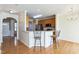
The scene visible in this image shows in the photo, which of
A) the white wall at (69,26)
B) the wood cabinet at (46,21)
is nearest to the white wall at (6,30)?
the wood cabinet at (46,21)

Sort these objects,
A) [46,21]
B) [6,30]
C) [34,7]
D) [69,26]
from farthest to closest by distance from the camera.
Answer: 1. [6,30]
2. [46,21]
3. [69,26]
4. [34,7]

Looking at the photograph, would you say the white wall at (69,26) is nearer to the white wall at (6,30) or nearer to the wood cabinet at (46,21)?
the wood cabinet at (46,21)

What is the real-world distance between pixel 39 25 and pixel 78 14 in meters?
2.74

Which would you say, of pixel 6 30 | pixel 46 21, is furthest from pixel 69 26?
pixel 6 30

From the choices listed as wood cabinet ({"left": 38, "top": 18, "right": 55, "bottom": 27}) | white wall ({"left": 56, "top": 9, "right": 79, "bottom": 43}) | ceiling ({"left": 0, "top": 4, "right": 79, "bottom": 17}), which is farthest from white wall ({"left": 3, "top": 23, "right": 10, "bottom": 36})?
ceiling ({"left": 0, "top": 4, "right": 79, "bottom": 17})

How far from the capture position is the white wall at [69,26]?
732cm

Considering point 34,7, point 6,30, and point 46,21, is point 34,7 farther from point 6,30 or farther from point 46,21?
point 6,30

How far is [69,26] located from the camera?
7969 millimetres

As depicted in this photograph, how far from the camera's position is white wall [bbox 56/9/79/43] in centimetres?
732

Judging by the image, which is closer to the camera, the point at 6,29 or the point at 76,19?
the point at 76,19
